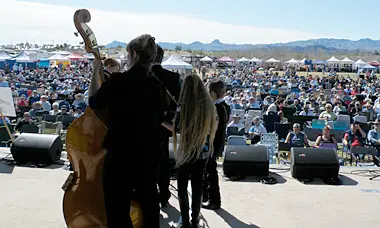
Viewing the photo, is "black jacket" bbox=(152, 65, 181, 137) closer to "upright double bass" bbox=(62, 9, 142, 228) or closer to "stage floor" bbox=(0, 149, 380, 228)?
"upright double bass" bbox=(62, 9, 142, 228)

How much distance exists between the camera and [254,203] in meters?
5.12

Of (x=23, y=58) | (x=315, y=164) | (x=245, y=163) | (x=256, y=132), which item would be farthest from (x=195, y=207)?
(x=23, y=58)

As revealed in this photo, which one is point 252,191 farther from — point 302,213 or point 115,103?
point 115,103

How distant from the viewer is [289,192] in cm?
557

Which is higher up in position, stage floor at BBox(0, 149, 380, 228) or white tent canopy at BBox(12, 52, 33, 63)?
white tent canopy at BBox(12, 52, 33, 63)

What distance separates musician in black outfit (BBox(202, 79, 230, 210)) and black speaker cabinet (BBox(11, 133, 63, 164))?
2808 mm

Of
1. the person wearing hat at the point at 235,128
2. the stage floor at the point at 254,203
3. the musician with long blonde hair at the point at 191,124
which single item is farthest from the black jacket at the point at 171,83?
the person wearing hat at the point at 235,128

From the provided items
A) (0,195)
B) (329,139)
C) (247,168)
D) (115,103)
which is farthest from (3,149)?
(329,139)

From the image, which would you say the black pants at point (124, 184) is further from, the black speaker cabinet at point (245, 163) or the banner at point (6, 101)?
the banner at point (6, 101)

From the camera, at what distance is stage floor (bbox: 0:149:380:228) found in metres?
4.50

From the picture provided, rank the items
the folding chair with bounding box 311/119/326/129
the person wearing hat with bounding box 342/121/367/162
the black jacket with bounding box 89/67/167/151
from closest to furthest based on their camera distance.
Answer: the black jacket with bounding box 89/67/167/151, the person wearing hat with bounding box 342/121/367/162, the folding chair with bounding box 311/119/326/129

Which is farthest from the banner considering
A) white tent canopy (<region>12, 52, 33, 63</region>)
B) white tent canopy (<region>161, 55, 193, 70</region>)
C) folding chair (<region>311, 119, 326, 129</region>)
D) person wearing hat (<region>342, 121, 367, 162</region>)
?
white tent canopy (<region>12, 52, 33, 63</region>)

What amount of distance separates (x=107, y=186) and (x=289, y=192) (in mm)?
3195

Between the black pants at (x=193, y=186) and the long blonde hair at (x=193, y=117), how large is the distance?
168 millimetres
